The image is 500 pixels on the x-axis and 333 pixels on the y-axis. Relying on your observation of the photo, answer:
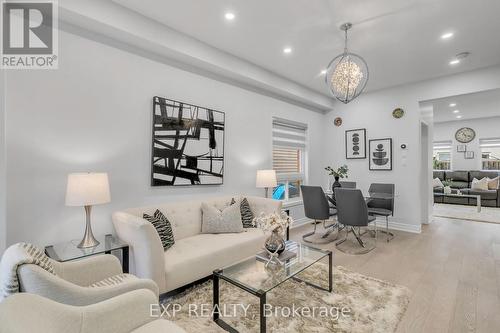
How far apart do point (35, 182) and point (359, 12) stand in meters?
3.64

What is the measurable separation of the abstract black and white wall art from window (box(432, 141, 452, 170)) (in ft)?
29.0

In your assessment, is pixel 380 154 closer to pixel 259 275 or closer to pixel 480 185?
pixel 259 275

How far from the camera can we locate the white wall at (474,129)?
25.8ft

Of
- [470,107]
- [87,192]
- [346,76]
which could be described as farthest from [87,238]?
[470,107]

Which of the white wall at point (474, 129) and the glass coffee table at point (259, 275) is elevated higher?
the white wall at point (474, 129)

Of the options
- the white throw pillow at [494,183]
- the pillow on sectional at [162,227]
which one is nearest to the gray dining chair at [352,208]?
the pillow on sectional at [162,227]

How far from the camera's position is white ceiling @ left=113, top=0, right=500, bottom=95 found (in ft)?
8.23

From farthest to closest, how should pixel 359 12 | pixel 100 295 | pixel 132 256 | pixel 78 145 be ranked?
pixel 359 12, pixel 78 145, pixel 132 256, pixel 100 295

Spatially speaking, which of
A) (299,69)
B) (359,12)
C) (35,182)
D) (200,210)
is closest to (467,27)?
(359,12)

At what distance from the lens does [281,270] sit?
213cm

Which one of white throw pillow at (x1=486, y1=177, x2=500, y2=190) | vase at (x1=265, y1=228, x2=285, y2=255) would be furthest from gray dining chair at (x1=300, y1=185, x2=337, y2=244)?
white throw pillow at (x1=486, y1=177, x2=500, y2=190)

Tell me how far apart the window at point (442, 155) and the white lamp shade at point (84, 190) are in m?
10.4

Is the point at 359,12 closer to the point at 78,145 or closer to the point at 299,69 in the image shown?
the point at 299,69

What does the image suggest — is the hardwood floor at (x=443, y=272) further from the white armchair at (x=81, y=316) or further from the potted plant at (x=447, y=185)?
the potted plant at (x=447, y=185)
